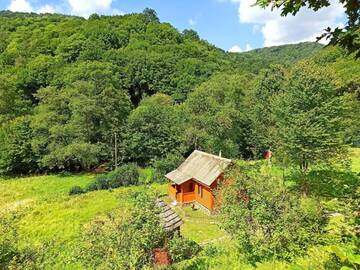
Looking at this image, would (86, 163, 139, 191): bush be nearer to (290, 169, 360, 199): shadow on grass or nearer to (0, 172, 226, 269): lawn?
(0, 172, 226, 269): lawn

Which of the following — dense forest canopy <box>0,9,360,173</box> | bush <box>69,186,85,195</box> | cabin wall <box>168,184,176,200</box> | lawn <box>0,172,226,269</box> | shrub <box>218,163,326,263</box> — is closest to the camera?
shrub <box>218,163,326,263</box>

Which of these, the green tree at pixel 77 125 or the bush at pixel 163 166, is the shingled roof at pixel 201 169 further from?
the green tree at pixel 77 125

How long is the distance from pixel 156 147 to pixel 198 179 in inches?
599

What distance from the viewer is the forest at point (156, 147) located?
1067cm

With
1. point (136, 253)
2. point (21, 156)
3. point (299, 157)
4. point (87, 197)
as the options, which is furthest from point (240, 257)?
point (21, 156)

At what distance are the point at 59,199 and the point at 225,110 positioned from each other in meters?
19.8

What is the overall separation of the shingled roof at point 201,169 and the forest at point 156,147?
2856mm

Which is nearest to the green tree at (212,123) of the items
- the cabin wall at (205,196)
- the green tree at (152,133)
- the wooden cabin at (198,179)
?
the green tree at (152,133)

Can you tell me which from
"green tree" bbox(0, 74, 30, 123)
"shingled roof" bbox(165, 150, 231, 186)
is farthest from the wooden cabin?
"green tree" bbox(0, 74, 30, 123)

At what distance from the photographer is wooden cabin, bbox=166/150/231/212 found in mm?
27141

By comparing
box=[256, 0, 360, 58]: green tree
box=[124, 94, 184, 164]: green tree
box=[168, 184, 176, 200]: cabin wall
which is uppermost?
box=[256, 0, 360, 58]: green tree

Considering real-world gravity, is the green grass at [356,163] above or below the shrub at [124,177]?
above

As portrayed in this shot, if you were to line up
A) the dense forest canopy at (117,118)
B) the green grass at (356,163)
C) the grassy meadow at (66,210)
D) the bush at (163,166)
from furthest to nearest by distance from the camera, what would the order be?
1. the dense forest canopy at (117,118)
2. the bush at (163,166)
3. the green grass at (356,163)
4. the grassy meadow at (66,210)

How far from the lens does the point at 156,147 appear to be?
43.1 m
